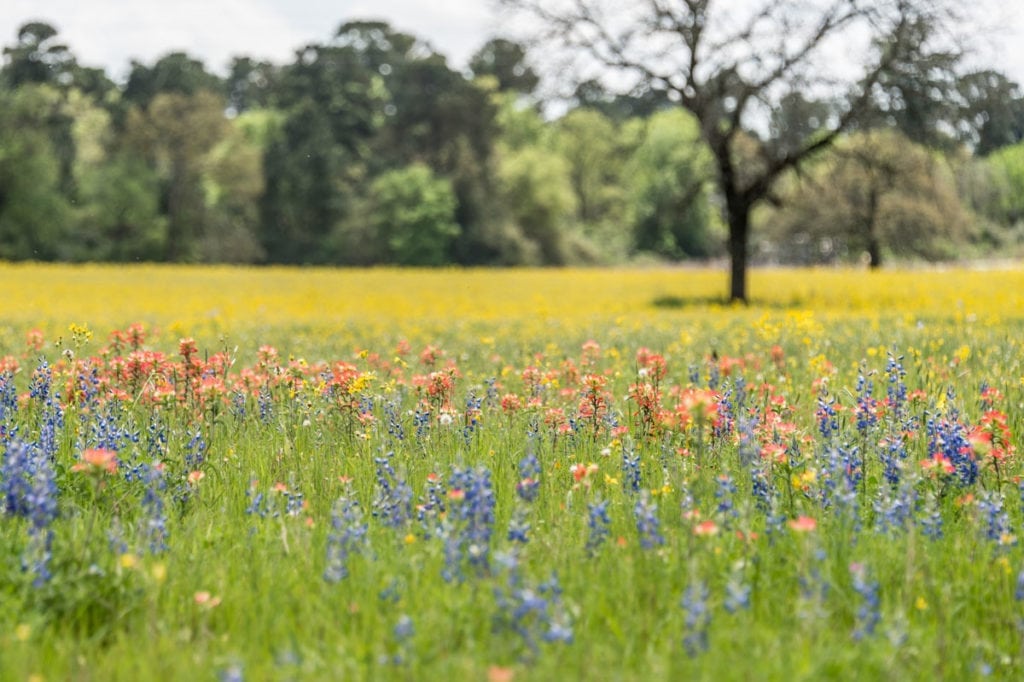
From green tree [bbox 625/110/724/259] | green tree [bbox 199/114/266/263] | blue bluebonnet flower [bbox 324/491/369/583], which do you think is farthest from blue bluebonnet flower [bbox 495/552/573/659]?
green tree [bbox 625/110/724/259]

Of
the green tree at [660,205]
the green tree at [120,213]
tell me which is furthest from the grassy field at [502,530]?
the green tree at [660,205]

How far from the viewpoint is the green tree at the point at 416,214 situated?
5778cm

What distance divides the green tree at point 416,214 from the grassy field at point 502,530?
169 ft

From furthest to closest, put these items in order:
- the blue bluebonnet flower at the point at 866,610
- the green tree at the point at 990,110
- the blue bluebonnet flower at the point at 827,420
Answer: the green tree at the point at 990,110 < the blue bluebonnet flower at the point at 827,420 < the blue bluebonnet flower at the point at 866,610

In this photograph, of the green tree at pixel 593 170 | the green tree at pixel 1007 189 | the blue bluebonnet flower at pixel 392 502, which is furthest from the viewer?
the green tree at pixel 593 170

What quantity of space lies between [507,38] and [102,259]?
45.6 meters

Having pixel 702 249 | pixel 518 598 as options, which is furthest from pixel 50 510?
pixel 702 249

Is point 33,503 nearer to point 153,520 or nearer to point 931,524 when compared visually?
point 153,520

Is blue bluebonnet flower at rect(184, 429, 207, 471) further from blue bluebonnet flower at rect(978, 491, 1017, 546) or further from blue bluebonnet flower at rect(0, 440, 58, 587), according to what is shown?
blue bluebonnet flower at rect(978, 491, 1017, 546)

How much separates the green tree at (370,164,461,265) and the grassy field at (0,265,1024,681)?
51441 millimetres

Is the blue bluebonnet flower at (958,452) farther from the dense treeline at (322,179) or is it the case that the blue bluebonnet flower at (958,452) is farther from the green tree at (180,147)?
the green tree at (180,147)

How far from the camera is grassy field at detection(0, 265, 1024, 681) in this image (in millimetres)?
2832

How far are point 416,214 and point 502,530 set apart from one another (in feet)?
178

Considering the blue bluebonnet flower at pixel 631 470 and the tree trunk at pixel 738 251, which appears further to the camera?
the tree trunk at pixel 738 251
